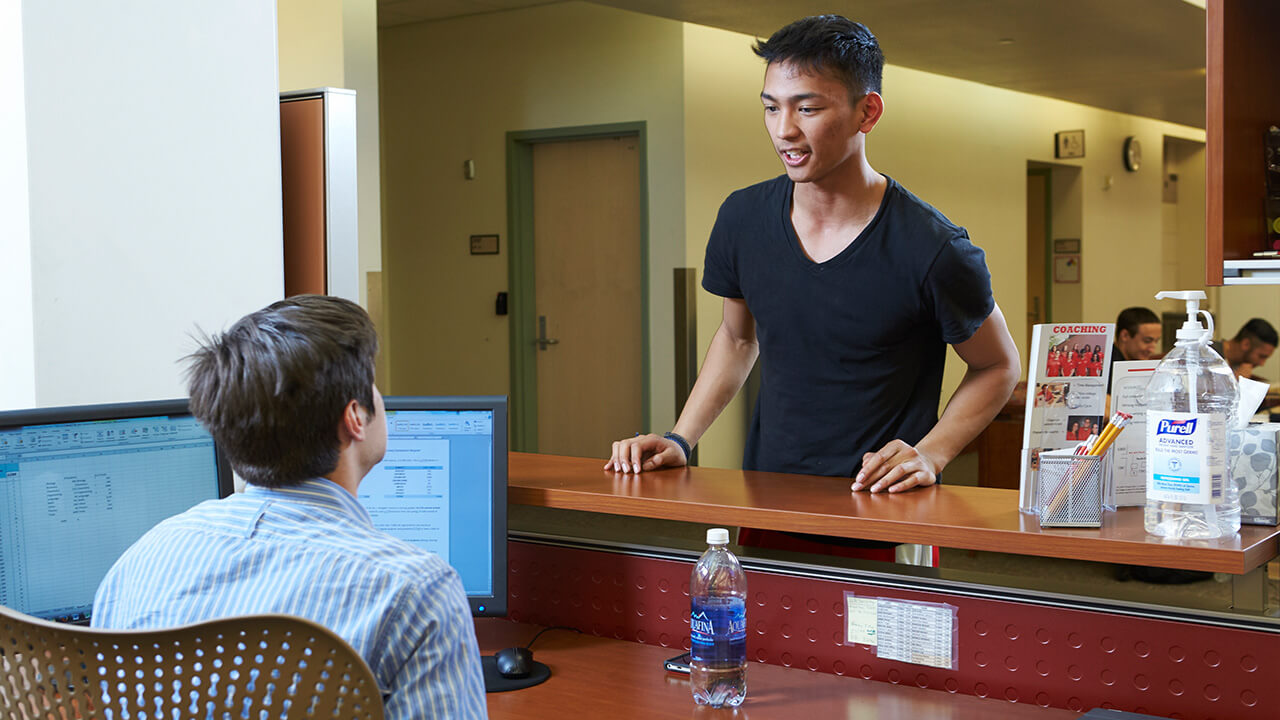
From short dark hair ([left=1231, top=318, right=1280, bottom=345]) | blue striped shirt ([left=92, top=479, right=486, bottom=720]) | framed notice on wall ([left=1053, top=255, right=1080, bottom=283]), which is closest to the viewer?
blue striped shirt ([left=92, top=479, right=486, bottom=720])

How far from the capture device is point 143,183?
77.2 inches

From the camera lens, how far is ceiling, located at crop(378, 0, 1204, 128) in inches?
222

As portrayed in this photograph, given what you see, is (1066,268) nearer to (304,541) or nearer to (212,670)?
(304,541)

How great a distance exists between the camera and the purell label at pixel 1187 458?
1.44 metres

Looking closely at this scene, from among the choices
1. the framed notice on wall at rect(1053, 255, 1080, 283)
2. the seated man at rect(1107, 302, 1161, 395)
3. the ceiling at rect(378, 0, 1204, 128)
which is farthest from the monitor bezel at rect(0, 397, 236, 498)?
the framed notice on wall at rect(1053, 255, 1080, 283)

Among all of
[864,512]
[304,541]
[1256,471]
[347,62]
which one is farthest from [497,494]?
[347,62]

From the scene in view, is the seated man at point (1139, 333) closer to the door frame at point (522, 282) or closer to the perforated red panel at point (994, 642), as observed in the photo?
the door frame at point (522, 282)

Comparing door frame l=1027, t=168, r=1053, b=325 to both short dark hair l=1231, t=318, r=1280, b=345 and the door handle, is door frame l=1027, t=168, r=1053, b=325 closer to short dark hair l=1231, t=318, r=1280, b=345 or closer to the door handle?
short dark hair l=1231, t=318, r=1280, b=345

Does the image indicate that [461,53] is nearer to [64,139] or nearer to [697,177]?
[697,177]

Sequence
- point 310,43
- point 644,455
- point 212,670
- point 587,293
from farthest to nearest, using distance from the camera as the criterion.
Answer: point 587,293 → point 310,43 → point 644,455 → point 212,670

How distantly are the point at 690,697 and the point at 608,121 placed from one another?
526cm

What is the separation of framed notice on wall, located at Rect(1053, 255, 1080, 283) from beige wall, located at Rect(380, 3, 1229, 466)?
1148 millimetres

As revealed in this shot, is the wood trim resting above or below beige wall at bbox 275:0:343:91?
below

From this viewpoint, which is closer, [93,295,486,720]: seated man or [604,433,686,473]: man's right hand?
[93,295,486,720]: seated man
